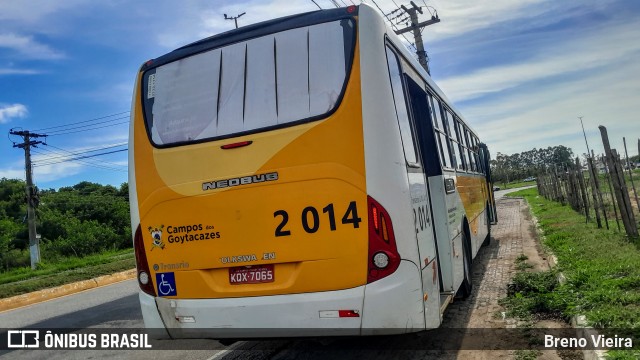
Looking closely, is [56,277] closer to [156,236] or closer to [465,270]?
[156,236]

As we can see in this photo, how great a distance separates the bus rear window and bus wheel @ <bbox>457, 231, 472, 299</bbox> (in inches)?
142

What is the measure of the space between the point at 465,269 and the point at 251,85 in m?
4.07

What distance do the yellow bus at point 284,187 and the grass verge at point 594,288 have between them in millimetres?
1731

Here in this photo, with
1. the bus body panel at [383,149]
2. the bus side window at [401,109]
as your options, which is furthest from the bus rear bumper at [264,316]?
the bus side window at [401,109]

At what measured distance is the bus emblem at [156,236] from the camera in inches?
179

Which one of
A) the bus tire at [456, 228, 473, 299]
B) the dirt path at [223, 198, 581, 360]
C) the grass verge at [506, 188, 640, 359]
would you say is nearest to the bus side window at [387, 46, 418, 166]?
the dirt path at [223, 198, 581, 360]

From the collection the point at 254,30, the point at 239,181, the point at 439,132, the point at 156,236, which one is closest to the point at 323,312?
the point at 239,181

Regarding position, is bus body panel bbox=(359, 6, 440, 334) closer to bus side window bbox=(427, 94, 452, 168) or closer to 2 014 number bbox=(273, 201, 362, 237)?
2 014 number bbox=(273, 201, 362, 237)

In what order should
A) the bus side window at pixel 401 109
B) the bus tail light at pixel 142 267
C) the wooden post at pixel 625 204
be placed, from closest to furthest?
1. the bus side window at pixel 401 109
2. the bus tail light at pixel 142 267
3. the wooden post at pixel 625 204

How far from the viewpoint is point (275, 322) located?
4059 millimetres

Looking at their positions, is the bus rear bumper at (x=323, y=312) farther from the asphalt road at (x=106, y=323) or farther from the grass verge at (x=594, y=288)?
the grass verge at (x=594, y=288)

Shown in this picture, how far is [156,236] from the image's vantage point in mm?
4566

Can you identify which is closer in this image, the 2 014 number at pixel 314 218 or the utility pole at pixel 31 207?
the 2 014 number at pixel 314 218

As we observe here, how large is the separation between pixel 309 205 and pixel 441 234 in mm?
1978
